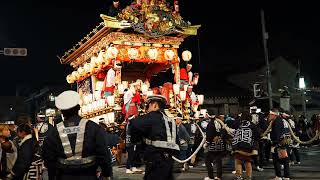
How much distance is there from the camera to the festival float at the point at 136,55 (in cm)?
1816

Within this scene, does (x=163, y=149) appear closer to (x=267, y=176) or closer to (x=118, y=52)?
(x=267, y=176)

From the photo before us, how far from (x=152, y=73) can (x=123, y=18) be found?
5.56m

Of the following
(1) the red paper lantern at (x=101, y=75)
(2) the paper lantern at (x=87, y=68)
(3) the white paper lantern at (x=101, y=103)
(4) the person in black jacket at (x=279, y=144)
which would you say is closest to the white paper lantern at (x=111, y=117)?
(3) the white paper lantern at (x=101, y=103)

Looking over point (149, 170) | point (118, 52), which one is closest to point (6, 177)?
point (149, 170)

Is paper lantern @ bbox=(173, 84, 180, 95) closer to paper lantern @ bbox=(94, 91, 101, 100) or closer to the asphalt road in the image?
paper lantern @ bbox=(94, 91, 101, 100)

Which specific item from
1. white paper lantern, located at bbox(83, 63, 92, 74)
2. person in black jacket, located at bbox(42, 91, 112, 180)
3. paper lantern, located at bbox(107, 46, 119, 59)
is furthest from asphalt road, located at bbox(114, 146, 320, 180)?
white paper lantern, located at bbox(83, 63, 92, 74)

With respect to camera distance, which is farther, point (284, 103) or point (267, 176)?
point (284, 103)

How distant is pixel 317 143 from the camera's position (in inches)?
926

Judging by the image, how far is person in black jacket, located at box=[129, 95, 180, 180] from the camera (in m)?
5.10

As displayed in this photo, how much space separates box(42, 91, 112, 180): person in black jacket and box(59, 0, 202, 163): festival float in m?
12.4

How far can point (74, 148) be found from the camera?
4164 millimetres

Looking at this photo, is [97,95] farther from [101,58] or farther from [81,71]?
[81,71]

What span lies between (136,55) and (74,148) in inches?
597

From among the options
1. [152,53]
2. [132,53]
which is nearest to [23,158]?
[132,53]
